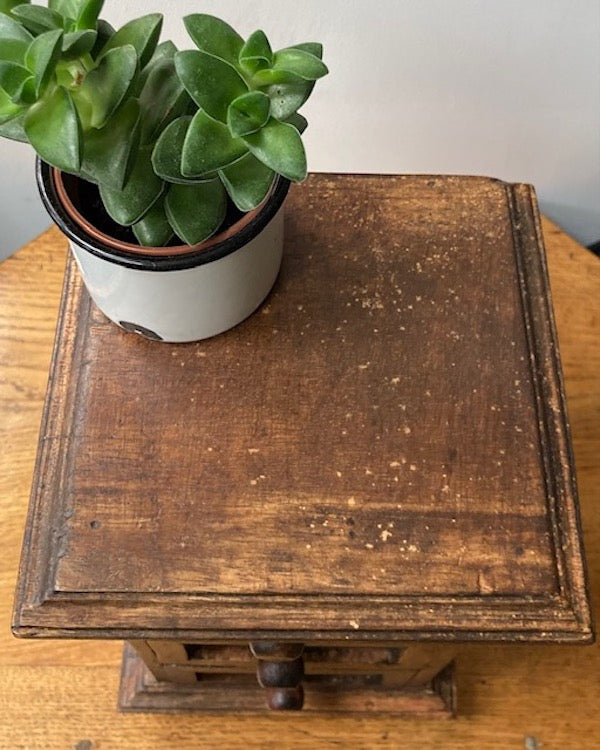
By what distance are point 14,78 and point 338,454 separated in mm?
257

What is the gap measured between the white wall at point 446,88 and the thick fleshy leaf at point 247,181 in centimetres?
29

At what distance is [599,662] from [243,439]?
518 millimetres

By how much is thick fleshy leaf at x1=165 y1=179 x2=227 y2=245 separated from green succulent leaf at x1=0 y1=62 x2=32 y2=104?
9 centimetres

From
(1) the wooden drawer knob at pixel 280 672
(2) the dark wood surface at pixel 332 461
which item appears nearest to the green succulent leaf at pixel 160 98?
(2) the dark wood surface at pixel 332 461

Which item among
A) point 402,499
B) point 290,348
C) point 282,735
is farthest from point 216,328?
point 282,735

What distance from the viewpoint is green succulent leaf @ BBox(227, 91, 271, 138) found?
36 centimetres

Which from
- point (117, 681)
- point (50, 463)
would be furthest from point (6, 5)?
point (117, 681)

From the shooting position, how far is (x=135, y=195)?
1.29 feet

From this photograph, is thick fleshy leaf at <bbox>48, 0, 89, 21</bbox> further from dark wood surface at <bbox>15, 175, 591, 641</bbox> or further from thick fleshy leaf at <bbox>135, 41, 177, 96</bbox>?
dark wood surface at <bbox>15, 175, 591, 641</bbox>

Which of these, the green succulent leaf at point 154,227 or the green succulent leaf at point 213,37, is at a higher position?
the green succulent leaf at point 213,37

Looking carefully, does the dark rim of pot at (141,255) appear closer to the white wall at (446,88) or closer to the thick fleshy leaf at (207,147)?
the thick fleshy leaf at (207,147)

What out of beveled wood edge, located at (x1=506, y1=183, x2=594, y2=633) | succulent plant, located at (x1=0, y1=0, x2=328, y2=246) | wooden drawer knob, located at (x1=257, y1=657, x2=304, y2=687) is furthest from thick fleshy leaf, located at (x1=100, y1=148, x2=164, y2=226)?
wooden drawer knob, located at (x1=257, y1=657, x2=304, y2=687)

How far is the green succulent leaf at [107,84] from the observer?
0.35m

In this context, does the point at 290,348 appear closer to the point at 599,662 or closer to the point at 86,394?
the point at 86,394
